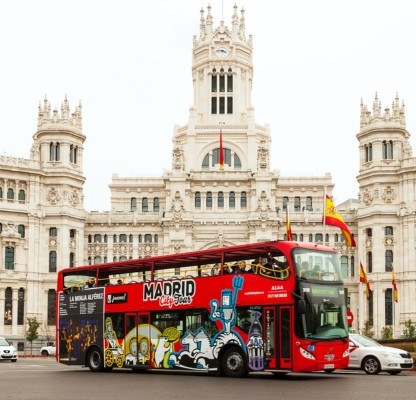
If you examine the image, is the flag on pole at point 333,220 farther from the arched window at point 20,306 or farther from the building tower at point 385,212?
the arched window at point 20,306

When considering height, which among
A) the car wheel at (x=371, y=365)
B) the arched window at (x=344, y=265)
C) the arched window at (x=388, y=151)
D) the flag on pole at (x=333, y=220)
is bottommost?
the car wheel at (x=371, y=365)

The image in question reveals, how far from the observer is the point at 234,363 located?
31469mm

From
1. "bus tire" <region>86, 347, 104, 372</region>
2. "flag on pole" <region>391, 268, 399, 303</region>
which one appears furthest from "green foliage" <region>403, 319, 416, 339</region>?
"bus tire" <region>86, 347, 104, 372</region>

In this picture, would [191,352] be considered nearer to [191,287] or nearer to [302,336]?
[191,287]

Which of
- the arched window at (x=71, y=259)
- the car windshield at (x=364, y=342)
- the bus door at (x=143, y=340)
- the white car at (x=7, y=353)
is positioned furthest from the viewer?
the arched window at (x=71, y=259)

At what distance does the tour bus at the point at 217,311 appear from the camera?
97.5 feet

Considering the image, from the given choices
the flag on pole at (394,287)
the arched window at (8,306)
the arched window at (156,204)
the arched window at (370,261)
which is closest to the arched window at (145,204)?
the arched window at (156,204)

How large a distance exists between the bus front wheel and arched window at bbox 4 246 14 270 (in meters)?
61.7

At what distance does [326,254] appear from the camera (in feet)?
102

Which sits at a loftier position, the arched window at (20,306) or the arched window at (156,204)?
the arched window at (156,204)

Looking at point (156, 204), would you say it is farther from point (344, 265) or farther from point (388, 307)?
point (388, 307)

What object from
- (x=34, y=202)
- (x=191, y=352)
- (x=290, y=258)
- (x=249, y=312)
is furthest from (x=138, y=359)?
(x=34, y=202)

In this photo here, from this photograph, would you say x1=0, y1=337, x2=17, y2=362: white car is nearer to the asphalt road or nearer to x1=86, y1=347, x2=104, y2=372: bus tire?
x1=86, y1=347, x2=104, y2=372: bus tire

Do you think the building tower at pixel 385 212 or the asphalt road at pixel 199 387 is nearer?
the asphalt road at pixel 199 387
